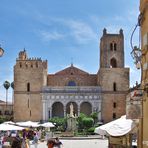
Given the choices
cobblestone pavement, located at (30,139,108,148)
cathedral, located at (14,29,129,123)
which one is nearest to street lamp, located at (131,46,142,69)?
cobblestone pavement, located at (30,139,108,148)

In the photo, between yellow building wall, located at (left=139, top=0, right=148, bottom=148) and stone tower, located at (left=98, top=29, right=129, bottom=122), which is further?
stone tower, located at (left=98, top=29, right=129, bottom=122)

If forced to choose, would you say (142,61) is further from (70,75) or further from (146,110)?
(70,75)

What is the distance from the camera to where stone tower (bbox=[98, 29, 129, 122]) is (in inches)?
2707

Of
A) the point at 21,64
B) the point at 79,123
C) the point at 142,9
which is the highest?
the point at 21,64

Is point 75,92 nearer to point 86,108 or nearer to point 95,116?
point 86,108

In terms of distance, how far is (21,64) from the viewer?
70.3m

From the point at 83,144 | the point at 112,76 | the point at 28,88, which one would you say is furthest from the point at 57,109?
the point at 83,144

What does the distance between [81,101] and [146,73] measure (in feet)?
196

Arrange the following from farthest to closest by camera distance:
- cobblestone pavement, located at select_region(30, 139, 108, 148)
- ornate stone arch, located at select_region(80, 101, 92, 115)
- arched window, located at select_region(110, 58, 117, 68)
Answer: arched window, located at select_region(110, 58, 117, 68) → ornate stone arch, located at select_region(80, 101, 92, 115) → cobblestone pavement, located at select_region(30, 139, 108, 148)

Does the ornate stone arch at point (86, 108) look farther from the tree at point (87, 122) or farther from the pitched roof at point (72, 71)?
the tree at point (87, 122)

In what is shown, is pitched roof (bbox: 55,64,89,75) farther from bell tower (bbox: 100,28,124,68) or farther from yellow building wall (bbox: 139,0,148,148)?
yellow building wall (bbox: 139,0,148,148)

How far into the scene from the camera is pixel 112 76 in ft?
229

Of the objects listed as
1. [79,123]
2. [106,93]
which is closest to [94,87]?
[106,93]

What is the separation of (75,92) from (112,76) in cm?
615
